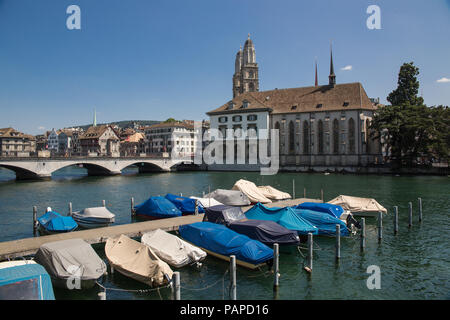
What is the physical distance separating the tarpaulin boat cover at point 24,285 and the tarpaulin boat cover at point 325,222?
56.7 ft

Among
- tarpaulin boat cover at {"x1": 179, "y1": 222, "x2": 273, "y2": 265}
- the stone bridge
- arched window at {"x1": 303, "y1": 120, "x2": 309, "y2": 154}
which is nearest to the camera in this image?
tarpaulin boat cover at {"x1": 179, "y1": 222, "x2": 273, "y2": 265}

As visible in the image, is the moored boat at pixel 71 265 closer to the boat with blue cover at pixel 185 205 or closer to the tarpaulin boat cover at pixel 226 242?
the tarpaulin boat cover at pixel 226 242

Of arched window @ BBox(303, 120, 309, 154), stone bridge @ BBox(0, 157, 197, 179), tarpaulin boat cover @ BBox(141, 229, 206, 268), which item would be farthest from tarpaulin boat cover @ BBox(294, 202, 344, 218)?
arched window @ BBox(303, 120, 309, 154)

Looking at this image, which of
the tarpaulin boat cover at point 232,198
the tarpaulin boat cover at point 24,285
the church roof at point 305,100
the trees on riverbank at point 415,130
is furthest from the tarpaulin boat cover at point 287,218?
the church roof at point 305,100

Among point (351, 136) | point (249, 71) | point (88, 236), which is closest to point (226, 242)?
point (88, 236)

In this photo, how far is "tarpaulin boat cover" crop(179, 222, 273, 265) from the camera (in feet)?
53.1

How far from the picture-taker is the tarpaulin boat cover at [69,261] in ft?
46.5

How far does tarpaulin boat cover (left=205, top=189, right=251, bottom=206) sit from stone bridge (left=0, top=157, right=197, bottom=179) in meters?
49.4

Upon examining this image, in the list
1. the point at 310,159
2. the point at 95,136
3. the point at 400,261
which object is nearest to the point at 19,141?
the point at 95,136

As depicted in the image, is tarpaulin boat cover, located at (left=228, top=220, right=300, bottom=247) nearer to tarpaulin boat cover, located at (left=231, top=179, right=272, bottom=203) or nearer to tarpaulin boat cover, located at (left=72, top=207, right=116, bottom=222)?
tarpaulin boat cover, located at (left=72, top=207, right=116, bottom=222)

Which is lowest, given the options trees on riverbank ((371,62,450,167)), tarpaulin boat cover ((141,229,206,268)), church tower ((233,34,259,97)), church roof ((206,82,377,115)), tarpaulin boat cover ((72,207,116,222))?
tarpaulin boat cover ((141,229,206,268))

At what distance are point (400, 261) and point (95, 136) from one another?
147 meters
